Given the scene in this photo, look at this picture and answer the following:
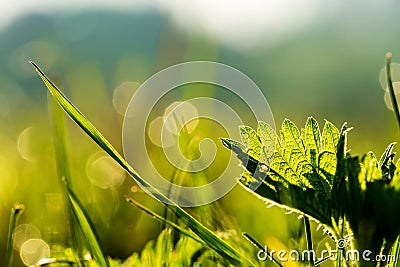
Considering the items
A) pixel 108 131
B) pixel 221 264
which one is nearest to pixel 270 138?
pixel 221 264

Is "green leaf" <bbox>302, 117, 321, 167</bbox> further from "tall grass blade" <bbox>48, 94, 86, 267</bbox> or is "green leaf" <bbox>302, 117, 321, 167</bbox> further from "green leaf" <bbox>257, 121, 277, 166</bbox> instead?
"tall grass blade" <bbox>48, 94, 86, 267</bbox>

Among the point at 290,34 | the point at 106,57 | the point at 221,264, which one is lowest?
the point at 221,264

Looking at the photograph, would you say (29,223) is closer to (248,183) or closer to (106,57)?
(248,183)

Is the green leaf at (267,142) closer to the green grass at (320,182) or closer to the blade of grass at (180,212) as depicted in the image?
the green grass at (320,182)

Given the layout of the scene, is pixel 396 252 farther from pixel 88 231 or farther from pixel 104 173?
pixel 104 173

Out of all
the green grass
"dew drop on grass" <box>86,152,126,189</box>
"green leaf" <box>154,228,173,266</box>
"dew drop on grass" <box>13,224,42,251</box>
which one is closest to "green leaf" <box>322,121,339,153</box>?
the green grass

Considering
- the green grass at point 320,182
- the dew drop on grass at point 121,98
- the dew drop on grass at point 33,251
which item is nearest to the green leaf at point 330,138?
the green grass at point 320,182
